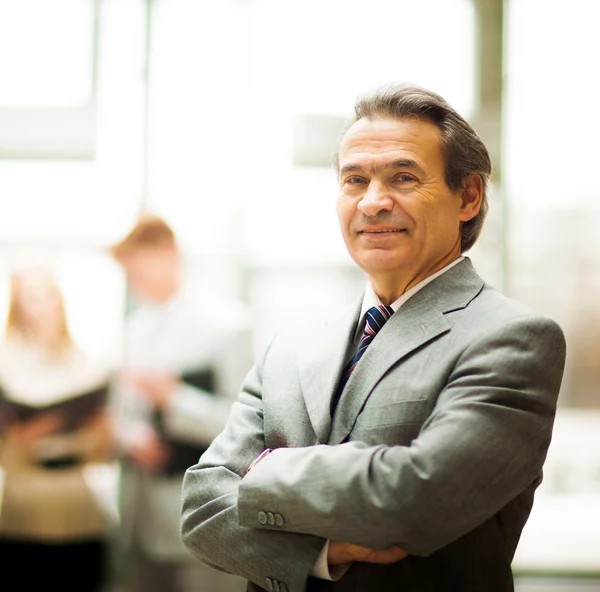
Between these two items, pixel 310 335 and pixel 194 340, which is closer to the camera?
pixel 310 335

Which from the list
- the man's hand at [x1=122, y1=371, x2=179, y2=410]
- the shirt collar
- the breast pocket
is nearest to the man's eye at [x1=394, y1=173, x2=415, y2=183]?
the shirt collar

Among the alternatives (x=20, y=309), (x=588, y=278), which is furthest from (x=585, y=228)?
(x=20, y=309)

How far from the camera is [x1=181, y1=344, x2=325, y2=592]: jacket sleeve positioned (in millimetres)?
1757

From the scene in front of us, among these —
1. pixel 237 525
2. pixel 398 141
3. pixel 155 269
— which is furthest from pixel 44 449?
pixel 398 141

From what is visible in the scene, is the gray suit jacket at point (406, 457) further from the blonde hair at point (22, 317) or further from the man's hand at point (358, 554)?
the blonde hair at point (22, 317)

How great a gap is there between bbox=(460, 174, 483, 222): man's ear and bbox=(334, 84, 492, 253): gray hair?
0.02 metres

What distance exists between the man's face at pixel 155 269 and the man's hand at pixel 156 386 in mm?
379

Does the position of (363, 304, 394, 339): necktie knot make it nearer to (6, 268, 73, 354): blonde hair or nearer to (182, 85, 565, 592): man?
(182, 85, 565, 592): man

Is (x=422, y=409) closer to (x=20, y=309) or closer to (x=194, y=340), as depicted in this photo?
(x=194, y=340)

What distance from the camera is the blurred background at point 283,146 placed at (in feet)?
14.7

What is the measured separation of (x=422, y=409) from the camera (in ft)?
5.72

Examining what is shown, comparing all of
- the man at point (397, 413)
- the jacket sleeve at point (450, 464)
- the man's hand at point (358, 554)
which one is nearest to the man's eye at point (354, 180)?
the man at point (397, 413)

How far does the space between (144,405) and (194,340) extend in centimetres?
43

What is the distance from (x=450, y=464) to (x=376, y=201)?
1.99ft
